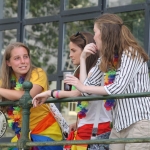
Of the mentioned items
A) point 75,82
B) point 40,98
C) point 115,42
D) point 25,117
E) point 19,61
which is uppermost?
point 115,42

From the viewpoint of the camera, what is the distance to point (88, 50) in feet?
18.5

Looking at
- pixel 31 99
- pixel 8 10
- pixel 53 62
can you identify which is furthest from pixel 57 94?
pixel 8 10

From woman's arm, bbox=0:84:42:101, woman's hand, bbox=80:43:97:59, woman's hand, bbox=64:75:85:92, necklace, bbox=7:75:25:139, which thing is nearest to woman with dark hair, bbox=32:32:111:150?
woman's hand, bbox=80:43:97:59

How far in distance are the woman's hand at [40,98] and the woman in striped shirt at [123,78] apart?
26cm

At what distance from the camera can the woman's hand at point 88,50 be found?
5.64 meters

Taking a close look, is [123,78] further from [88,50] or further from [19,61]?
[19,61]

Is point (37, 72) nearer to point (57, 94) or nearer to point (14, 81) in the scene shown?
point (14, 81)

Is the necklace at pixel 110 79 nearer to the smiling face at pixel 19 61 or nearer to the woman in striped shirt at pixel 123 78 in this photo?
the woman in striped shirt at pixel 123 78

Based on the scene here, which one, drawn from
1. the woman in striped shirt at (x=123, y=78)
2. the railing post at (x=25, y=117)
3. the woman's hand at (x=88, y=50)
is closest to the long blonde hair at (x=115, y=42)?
the woman in striped shirt at (x=123, y=78)

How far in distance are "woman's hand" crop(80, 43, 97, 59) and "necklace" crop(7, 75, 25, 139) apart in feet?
2.50

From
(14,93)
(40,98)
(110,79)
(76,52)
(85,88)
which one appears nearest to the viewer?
(85,88)

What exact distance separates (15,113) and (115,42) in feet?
4.42

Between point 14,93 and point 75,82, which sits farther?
point 14,93

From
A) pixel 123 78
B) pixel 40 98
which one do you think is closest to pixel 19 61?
pixel 40 98
